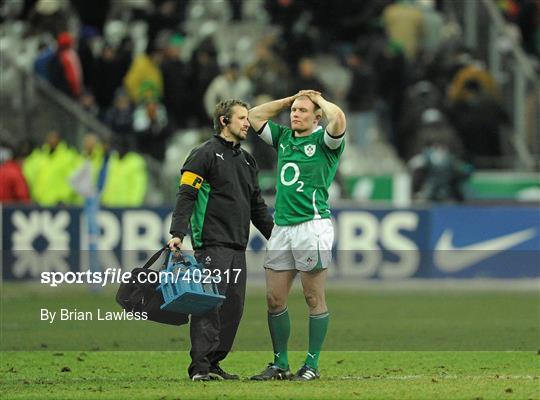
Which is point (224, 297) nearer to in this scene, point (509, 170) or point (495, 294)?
point (495, 294)

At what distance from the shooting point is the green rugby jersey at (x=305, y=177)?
1255 cm

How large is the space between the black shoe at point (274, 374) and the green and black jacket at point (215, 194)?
1031 mm

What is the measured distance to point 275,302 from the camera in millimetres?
12617

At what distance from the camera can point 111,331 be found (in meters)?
17.9

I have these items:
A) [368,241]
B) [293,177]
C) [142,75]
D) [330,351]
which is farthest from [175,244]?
[142,75]

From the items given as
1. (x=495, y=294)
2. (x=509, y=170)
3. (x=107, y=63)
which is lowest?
(x=495, y=294)

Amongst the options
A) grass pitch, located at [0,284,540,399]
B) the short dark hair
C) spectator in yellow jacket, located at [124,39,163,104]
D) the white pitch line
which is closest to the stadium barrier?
grass pitch, located at [0,284,540,399]

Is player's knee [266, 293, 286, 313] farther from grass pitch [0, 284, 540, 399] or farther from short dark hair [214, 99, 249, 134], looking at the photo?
short dark hair [214, 99, 249, 134]

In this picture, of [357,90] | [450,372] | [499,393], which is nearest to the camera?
[499,393]

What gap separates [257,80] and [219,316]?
1427 cm

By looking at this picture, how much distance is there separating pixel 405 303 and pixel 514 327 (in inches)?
144

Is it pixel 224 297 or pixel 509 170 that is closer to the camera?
pixel 224 297

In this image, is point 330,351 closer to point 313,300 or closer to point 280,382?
point 313,300

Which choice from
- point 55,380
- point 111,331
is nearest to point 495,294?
point 111,331
